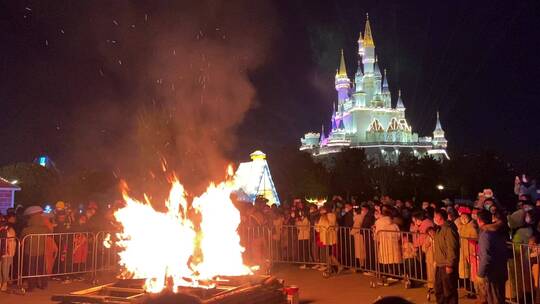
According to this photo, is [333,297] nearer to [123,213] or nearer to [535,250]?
[535,250]

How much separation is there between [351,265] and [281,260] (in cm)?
232

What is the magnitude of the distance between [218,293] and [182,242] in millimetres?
1789

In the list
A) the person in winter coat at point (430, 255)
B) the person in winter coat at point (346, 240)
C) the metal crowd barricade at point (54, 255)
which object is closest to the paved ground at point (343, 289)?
the person in winter coat at point (430, 255)

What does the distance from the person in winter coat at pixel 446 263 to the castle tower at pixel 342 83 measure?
93.7 metres

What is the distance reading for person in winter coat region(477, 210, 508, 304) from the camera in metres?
7.17

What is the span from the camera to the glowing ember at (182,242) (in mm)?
7828

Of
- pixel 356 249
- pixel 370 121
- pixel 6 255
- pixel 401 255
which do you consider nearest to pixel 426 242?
pixel 401 255

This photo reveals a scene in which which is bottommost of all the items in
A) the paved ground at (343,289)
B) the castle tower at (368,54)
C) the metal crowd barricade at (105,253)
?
the paved ground at (343,289)

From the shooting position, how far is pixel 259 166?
37.8 m

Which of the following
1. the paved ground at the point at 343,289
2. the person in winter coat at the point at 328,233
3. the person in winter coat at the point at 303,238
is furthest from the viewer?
the person in winter coat at the point at 303,238

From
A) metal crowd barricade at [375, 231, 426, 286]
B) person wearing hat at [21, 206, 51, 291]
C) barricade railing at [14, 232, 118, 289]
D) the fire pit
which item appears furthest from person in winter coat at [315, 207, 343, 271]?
person wearing hat at [21, 206, 51, 291]

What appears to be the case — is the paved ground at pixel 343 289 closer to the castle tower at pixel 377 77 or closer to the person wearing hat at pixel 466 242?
the person wearing hat at pixel 466 242

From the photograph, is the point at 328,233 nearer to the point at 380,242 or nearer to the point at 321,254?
the point at 321,254

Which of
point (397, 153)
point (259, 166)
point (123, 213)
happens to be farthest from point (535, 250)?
point (397, 153)
